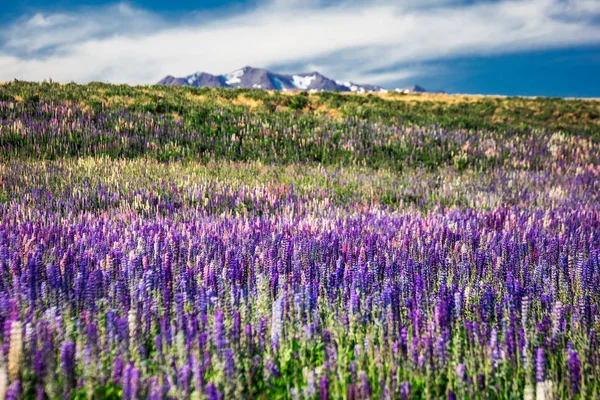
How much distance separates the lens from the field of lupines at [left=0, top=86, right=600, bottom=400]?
2.19 m

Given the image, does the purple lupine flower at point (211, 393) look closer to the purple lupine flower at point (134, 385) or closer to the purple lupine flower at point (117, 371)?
the purple lupine flower at point (134, 385)

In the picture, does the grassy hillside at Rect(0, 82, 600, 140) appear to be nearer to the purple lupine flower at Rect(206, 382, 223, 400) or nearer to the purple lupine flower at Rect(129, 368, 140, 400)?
the purple lupine flower at Rect(129, 368, 140, 400)

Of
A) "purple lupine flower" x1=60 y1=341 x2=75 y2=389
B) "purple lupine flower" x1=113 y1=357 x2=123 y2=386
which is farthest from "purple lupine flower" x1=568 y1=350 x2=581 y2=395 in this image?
"purple lupine flower" x1=60 y1=341 x2=75 y2=389

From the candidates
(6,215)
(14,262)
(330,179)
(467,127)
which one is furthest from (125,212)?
(467,127)

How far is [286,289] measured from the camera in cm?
317

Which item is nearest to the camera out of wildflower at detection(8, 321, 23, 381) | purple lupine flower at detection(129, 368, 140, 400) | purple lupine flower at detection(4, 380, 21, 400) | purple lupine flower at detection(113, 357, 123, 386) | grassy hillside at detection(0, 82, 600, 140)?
purple lupine flower at detection(4, 380, 21, 400)

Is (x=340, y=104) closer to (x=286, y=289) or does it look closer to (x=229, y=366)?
(x=286, y=289)

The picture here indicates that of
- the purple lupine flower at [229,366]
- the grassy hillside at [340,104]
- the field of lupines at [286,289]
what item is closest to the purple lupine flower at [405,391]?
the field of lupines at [286,289]

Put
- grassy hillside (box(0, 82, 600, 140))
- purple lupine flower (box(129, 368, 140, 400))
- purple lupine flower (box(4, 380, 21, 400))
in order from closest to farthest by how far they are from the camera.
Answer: purple lupine flower (box(4, 380, 21, 400)), purple lupine flower (box(129, 368, 140, 400)), grassy hillside (box(0, 82, 600, 140))

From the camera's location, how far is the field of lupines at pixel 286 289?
2.19 m

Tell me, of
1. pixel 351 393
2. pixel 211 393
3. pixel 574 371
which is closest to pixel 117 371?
pixel 211 393

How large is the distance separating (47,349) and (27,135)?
394 inches

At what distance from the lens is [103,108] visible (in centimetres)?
1338

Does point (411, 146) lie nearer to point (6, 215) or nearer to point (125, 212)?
point (125, 212)
